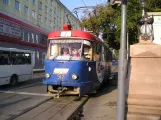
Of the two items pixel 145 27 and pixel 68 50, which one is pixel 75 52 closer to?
pixel 68 50

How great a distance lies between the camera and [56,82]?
11375 millimetres

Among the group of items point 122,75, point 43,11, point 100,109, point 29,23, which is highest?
point 43,11

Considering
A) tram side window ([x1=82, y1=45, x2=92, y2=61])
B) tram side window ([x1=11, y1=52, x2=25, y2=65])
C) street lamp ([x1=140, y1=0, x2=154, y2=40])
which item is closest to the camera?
street lamp ([x1=140, y1=0, x2=154, y2=40])

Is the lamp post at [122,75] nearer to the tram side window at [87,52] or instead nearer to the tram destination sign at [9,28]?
the tram side window at [87,52]

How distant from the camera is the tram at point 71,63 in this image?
1133 centimetres

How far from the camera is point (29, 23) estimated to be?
47812 millimetres

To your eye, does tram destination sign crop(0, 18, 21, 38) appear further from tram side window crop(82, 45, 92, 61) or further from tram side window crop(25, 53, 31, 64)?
tram side window crop(82, 45, 92, 61)

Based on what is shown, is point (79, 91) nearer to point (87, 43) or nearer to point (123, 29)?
point (87, 43)

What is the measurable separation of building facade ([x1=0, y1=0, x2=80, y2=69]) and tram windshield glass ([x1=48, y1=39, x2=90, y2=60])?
237 inches

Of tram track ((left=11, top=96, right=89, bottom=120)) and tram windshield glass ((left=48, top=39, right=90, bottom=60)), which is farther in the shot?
tram windshield glass ((left=48, top=39, right=90, bottom=60))

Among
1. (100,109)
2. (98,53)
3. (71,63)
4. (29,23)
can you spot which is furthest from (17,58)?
(29,23)

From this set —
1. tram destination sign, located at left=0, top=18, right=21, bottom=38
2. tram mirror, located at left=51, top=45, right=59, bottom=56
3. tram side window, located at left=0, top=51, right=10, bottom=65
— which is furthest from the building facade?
tram mirror, located at left=51, top=45, right=59, bottom=56

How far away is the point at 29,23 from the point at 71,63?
124 feet

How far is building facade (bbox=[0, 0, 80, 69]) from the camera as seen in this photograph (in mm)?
29922
